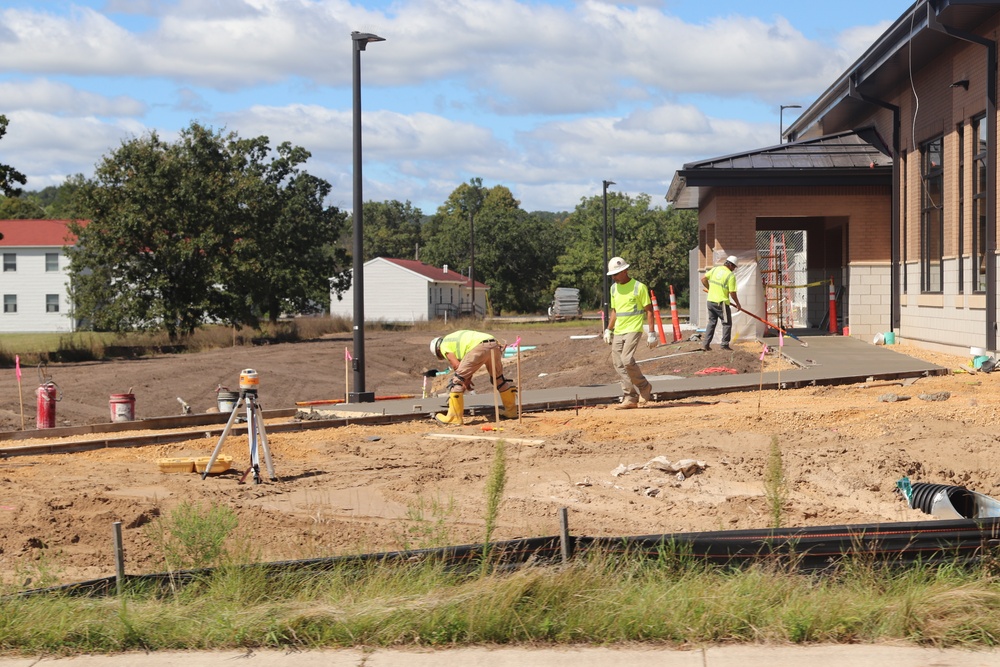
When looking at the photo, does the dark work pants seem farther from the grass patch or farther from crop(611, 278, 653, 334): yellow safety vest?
the grass patch

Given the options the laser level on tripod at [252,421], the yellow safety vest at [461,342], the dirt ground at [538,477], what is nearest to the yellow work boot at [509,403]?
the dirt ground at [538,477]

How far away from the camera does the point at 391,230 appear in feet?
477

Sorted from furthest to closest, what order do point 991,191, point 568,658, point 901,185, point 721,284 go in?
point 901,185, point 721,284, point 991,191, point 568,658

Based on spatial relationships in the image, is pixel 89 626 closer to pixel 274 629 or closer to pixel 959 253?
pixel 274 629

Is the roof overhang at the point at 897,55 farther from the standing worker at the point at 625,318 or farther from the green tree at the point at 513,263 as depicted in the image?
the green tree at the point at 513,263

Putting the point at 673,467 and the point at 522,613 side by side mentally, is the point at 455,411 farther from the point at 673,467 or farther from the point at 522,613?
the point at 522,613

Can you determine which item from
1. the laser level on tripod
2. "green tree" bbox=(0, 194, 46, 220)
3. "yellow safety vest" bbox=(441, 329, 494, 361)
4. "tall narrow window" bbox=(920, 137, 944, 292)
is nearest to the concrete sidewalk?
the laser level on tripod

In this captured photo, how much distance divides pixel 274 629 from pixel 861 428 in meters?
8.75

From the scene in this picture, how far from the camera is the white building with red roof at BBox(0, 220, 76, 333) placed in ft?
241

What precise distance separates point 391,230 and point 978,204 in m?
127

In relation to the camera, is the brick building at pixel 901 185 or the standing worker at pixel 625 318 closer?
the standing worker at pixel 625 318

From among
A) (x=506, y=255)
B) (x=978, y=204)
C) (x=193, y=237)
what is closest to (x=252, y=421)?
(x=978, y=204)

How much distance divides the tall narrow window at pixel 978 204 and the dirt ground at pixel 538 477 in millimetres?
3784

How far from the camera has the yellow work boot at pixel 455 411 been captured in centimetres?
1434
